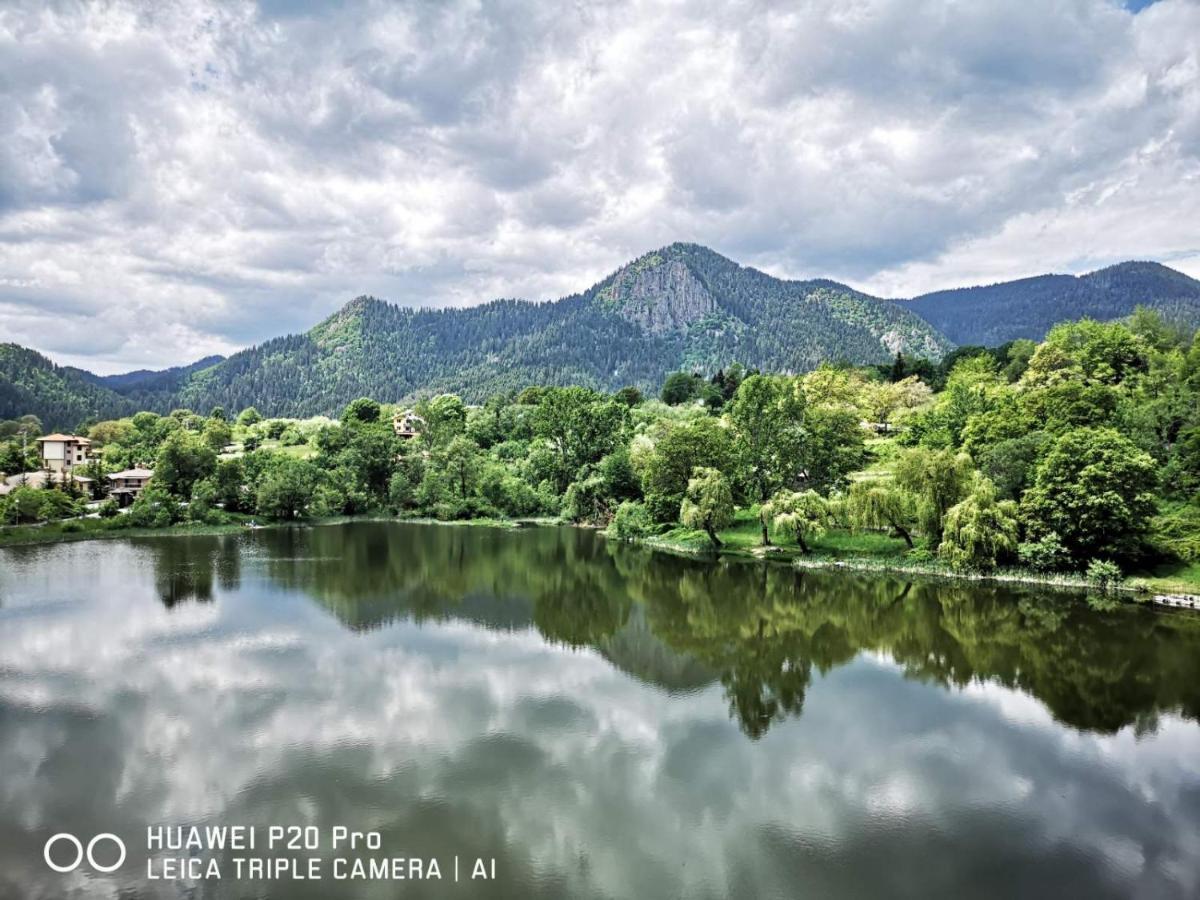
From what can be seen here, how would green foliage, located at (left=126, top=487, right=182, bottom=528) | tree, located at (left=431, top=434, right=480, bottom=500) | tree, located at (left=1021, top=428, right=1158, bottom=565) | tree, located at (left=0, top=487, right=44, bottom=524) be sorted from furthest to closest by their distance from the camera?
tree, located at (left=431, top=434, right=480, bottom=500)
green foliage, located at (left=126, top=487, right=182, bottom=528)
tree, located at (left=0, top=487, right=44, bottom=524)
tree, located at (left=1021, top=428, right=1158, bottom=565)

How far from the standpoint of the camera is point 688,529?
4650 centimetres

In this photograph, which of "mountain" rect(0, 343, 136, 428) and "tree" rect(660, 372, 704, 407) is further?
"mountain" rect(0, 343, 136, 428)

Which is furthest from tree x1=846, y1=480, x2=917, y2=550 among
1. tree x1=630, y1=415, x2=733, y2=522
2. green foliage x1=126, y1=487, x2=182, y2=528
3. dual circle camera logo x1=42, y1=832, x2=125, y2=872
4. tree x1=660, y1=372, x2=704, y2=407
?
tree x1=660, y1=372, x2=704, y2=407

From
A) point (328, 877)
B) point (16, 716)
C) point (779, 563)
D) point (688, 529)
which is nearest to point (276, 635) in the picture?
point (16, 716)

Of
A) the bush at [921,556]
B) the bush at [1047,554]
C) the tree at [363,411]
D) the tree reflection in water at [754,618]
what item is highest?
the tree at [363,411]

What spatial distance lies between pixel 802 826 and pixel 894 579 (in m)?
23.1

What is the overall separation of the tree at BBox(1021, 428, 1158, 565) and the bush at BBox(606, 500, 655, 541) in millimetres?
23178

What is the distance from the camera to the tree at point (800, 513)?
36.9 meters

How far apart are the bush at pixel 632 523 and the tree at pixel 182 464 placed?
32.7 m

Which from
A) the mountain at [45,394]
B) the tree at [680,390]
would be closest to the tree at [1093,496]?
the tree at [680,390]

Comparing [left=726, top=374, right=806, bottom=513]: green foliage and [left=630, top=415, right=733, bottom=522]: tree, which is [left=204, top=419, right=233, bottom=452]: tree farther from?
[left=726, top=374, right=806, bottom=513]: green foliage

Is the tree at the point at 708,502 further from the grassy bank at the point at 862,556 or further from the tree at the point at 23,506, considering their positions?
the tree at the point at 23,506

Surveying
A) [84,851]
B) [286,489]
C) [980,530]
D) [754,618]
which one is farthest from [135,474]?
[980,530]

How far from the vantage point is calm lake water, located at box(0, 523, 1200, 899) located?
10914mm
